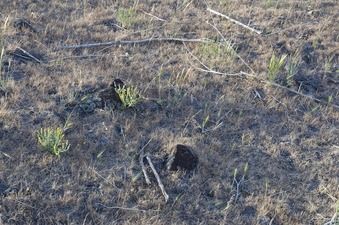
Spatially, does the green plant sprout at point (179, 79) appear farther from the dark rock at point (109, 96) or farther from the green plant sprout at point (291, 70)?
the green plant sprout at point (291, 70)

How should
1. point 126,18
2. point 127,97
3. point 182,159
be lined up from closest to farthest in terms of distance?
1. point 182,159
2. point 127,97
3. point 126,18

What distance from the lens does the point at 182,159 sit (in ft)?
12.0

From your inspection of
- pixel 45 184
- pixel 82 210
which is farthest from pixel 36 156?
pixel 82 210

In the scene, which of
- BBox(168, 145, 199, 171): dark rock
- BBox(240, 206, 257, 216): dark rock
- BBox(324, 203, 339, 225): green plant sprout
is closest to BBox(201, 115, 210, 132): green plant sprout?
BBox(168, 145, 199, 171): dark rock

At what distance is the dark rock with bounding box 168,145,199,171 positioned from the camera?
144 inches

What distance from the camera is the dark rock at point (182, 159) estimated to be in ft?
12.0

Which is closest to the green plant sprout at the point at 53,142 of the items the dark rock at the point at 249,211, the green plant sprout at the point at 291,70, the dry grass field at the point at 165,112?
the dry grass field at the point at 165,112

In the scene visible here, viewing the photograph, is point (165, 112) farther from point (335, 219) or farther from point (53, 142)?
point (335, 219)

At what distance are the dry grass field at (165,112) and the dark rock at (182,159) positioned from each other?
4cm

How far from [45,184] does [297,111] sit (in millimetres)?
2462

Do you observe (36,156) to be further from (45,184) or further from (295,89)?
(295,89)

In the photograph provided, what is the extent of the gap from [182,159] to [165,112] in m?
0.71

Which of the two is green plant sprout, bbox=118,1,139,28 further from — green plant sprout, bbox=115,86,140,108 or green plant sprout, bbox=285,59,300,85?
green plant sprout, bbox=285,59,300,85

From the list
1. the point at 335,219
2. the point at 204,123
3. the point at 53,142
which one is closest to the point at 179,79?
the point at 204,123
